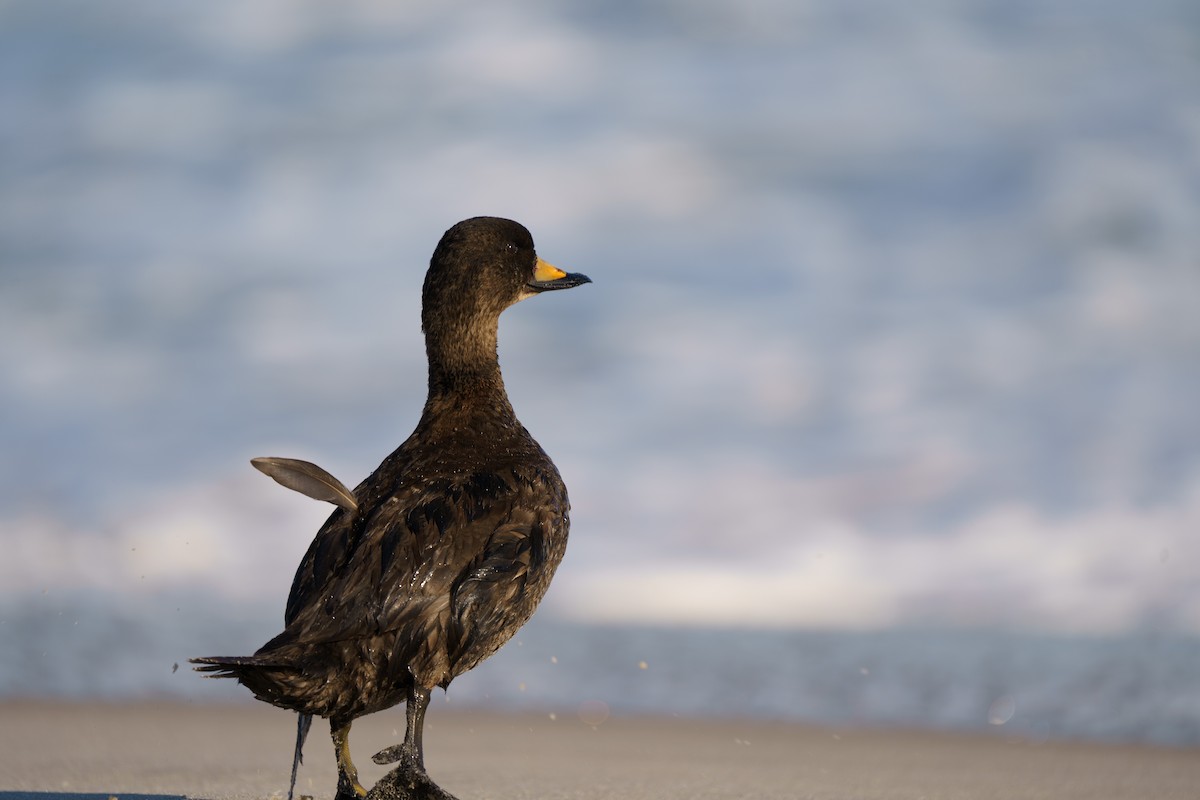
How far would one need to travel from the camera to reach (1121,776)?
8.70 meters

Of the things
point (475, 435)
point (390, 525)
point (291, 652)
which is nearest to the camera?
point (291, 652)

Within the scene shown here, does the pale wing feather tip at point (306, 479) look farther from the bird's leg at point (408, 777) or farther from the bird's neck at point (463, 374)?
the bird's leg at point (408, 777)

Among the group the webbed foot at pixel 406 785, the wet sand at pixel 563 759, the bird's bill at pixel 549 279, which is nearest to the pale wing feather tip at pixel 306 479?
the webbed foot at pixel 406 785

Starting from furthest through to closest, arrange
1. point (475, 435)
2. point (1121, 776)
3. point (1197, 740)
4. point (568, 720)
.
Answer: point (568, 720) → point (1197, 740) → point (1121, 776) → point (475, 435)

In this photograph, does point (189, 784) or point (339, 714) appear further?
point (189, 784)

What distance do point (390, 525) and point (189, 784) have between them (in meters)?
2.69

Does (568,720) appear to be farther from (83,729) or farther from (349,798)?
(349,798)

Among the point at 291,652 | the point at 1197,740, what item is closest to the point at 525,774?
the point at 291,652

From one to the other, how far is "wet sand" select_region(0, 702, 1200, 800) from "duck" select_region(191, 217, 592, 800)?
1.75m

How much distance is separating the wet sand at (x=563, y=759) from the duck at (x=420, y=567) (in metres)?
1.75

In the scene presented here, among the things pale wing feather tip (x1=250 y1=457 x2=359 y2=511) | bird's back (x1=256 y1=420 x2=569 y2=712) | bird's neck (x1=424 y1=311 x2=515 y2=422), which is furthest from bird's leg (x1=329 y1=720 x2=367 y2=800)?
bird's neck (x1=424 y1=311 x2=515 y2=422)

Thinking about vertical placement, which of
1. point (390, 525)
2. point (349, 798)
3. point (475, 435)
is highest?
point (475, 435)

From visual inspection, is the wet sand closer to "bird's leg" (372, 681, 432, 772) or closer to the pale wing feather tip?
"bird's leg" (372, 681, 432, 772)

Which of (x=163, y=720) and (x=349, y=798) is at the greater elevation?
(x=163, y=720)
